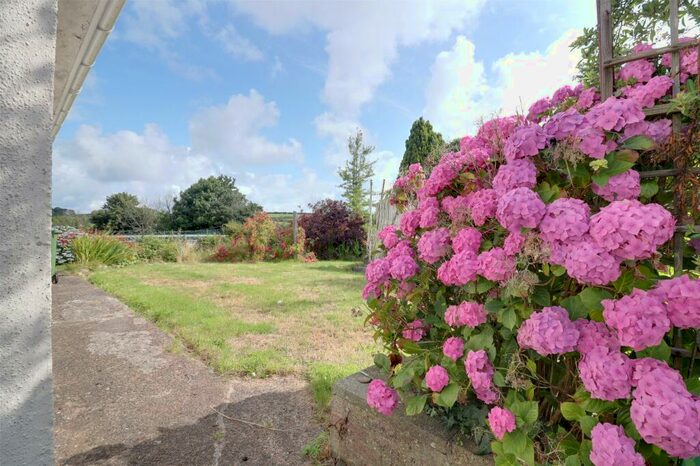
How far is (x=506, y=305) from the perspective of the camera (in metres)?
1.29

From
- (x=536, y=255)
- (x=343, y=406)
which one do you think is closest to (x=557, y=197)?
(x=536, y=255)

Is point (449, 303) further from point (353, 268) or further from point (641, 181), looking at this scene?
point (353, 268)

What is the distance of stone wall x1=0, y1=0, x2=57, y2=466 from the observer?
1.23m

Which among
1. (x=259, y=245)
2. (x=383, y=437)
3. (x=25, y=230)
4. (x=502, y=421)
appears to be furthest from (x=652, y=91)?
(x=259, y=245)

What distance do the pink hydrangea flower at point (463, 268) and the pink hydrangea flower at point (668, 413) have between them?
56cm

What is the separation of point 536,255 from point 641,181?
448mm

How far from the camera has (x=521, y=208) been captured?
1.17 metres

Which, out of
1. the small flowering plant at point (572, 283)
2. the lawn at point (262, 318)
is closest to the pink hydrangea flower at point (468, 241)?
the small flowering plant at point (572, 283)

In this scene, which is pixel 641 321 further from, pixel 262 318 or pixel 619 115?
pixel 262 318

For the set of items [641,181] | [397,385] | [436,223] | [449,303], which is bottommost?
[397,385]

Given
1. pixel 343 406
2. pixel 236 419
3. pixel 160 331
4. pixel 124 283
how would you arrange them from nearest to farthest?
pixel 343 406, pixel 236 419, pixel 160 331, pixel 124 283

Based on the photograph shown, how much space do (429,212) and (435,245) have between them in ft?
0.60

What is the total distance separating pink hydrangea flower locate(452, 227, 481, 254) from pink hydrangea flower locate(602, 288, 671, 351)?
0.52 metres

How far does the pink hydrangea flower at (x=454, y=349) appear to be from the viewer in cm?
144
